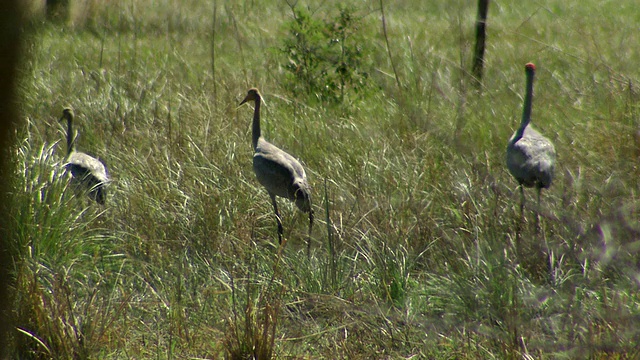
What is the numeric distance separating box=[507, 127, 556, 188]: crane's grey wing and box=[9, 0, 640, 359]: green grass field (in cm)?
15

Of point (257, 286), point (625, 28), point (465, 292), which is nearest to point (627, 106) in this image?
point (465, 292)

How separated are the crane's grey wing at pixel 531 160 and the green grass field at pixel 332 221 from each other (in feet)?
0.50

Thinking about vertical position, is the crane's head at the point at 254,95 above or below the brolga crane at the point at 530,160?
below

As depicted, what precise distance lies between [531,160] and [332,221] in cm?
137

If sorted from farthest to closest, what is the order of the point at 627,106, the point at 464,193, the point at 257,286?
the point at 627,106, the point at 464,193, the point at 257,286

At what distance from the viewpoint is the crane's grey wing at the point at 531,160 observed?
5336 millimetres

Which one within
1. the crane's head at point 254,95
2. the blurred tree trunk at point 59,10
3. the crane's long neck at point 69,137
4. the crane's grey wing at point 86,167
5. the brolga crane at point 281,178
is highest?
the crane's head at point 254,95

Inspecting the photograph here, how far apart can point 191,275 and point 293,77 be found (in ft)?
11.8

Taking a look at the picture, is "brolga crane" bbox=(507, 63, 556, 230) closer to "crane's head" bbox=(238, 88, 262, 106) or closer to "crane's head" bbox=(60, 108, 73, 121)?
"crane's head" bbox=(238, 88, 262, 106)

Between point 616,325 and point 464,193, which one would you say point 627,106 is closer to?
point 464,193

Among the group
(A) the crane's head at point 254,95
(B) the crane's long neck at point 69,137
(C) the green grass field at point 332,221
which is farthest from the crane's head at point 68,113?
(A) the crane's head at point 254,95

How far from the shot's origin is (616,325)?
3.51 m

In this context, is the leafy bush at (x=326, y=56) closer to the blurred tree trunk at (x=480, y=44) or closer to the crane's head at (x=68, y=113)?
the blurred tree trunk at (x=480, y=44)

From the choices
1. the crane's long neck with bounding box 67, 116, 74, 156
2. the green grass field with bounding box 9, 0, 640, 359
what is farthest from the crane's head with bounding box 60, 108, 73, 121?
the green grass field with bounding box 9, 0, 640, 359
